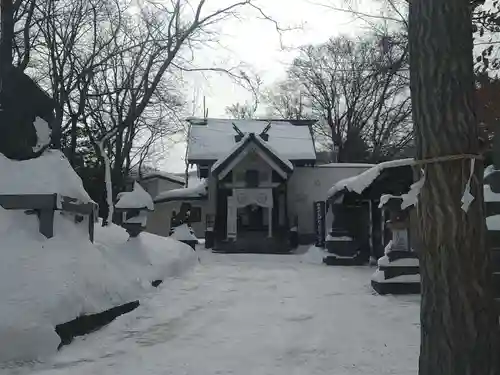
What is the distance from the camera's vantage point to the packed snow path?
5262 mm

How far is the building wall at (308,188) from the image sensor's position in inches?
1095

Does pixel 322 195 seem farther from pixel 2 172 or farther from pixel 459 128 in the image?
pixel 459 128

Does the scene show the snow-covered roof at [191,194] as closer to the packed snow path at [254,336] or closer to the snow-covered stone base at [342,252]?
the snow-covered stone base at [342,252]

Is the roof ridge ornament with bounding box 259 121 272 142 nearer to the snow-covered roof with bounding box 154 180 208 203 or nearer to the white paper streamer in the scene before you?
the snow-covered roof with bounding box 154 180 208 203

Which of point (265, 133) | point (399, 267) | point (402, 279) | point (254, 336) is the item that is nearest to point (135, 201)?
point (399, 267)

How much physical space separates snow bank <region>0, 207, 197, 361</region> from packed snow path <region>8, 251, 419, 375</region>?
301 millimetres

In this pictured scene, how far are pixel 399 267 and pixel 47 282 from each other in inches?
261

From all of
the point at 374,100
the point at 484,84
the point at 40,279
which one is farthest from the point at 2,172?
the point at 374,100

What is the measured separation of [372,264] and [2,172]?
12042 mm

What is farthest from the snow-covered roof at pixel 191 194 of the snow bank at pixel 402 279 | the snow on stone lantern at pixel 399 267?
the snow bank at pixel 402 279

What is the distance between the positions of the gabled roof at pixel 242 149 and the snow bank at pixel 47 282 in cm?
1584

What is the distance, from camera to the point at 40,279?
609cm

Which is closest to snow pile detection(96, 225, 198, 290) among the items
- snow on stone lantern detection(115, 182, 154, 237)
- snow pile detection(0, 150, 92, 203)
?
snow on stone lantern detection(115, 182, 154, 237)

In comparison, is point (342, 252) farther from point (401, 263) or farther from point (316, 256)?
point (401, 263)
